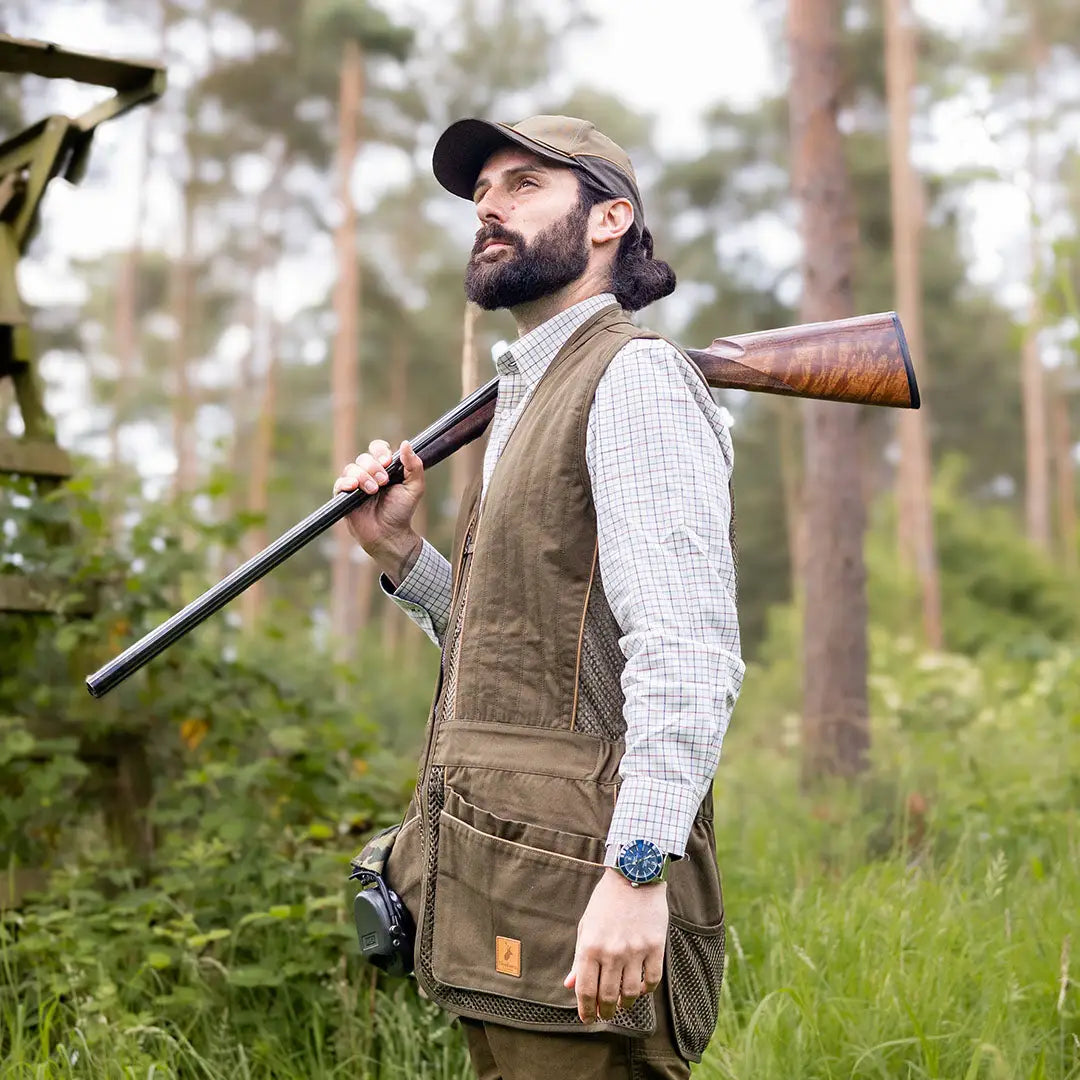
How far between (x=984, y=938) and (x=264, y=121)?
68.7ft

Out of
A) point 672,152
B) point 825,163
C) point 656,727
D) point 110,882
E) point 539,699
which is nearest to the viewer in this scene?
point 656,727

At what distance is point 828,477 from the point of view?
7289mm

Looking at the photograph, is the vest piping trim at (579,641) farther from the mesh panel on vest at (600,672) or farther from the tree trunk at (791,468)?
the tree trunk at (791,468)

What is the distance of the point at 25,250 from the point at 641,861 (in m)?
4.34

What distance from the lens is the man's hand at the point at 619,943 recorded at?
1901mm

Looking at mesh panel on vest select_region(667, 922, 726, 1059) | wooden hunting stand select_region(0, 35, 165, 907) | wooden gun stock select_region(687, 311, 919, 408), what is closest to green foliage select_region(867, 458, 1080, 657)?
wooden hunting stand select_region(0, 35, 165, 907)

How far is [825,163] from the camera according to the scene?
7320 millimetres

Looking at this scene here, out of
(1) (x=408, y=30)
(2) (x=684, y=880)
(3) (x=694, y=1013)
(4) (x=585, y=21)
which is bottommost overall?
(3) (x=694, y=1013)

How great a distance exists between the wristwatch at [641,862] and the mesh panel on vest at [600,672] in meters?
0.26

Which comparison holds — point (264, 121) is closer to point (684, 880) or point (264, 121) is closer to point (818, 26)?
point (818, 26)

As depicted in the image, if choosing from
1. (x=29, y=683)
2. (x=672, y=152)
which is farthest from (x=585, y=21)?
(x=29, y=683)

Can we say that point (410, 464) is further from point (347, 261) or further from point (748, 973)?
point (347, 261)

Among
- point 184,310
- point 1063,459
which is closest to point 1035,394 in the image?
point 1063,459

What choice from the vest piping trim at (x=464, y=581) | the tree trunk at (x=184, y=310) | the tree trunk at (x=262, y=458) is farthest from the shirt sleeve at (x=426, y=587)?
the tree trunk at (x=184, y=310)
